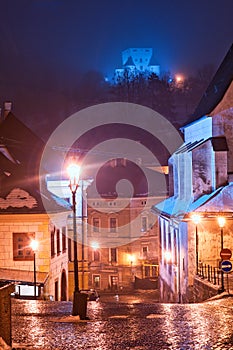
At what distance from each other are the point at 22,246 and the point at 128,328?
41.6ft

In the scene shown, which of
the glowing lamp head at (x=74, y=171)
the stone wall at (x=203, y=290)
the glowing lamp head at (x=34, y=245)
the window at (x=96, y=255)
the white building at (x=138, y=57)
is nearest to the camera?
the glowing lamp head at (x=74, y=171)

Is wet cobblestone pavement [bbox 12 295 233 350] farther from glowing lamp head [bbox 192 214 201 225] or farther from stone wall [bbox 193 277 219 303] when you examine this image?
glowing lamp head [bbox 192 214 201 225]

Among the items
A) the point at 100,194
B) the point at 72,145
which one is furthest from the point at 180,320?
the point at 72,145

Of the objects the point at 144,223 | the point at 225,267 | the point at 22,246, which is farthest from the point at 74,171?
the point at 144,223

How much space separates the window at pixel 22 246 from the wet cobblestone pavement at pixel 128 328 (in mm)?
7890

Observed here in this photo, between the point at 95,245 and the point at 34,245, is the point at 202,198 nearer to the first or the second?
the point at 34,245

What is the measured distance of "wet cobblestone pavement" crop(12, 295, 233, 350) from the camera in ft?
33.0

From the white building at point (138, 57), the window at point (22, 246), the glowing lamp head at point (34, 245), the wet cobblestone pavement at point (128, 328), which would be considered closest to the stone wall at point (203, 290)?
the wet cobblestone pavement at point (128, 328)

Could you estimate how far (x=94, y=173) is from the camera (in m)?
51.0

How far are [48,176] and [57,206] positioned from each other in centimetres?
664

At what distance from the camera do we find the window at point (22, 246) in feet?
77.7

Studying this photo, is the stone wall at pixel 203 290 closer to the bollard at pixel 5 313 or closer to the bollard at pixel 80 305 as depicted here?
the bollard at pixel 80 305

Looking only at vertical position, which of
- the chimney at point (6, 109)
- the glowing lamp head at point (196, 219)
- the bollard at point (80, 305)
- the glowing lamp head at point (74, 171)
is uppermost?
the chimney at point (6, 109)

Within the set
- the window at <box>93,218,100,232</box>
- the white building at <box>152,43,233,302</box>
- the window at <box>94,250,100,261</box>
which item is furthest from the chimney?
the window at <box>94,250,100,261</box>
